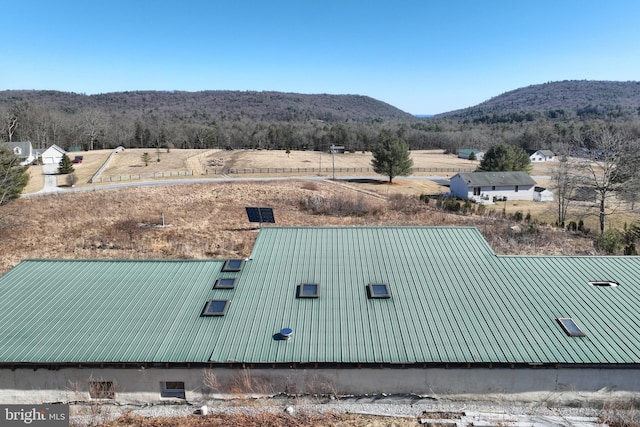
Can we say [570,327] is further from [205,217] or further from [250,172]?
[250,172]

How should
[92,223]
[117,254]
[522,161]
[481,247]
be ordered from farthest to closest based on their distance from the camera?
[522,161] → [92,223] → [117,254] → [481,247]

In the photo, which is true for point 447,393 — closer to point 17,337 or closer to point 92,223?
point 17,337

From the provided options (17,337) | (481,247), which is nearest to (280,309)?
(17,337)

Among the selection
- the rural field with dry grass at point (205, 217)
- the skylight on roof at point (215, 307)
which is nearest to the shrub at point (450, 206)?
the rural field with dry grass at point (205, 217)

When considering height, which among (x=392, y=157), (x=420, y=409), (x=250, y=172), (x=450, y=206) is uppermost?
(x=392, y=157)

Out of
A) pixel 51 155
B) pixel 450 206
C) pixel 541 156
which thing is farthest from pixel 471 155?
pixel 51 155

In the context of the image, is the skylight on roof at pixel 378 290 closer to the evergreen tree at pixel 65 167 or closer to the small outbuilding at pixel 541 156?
the evergreen tree at pixel 65 167

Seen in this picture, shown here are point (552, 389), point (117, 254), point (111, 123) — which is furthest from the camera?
point (111, 123)
